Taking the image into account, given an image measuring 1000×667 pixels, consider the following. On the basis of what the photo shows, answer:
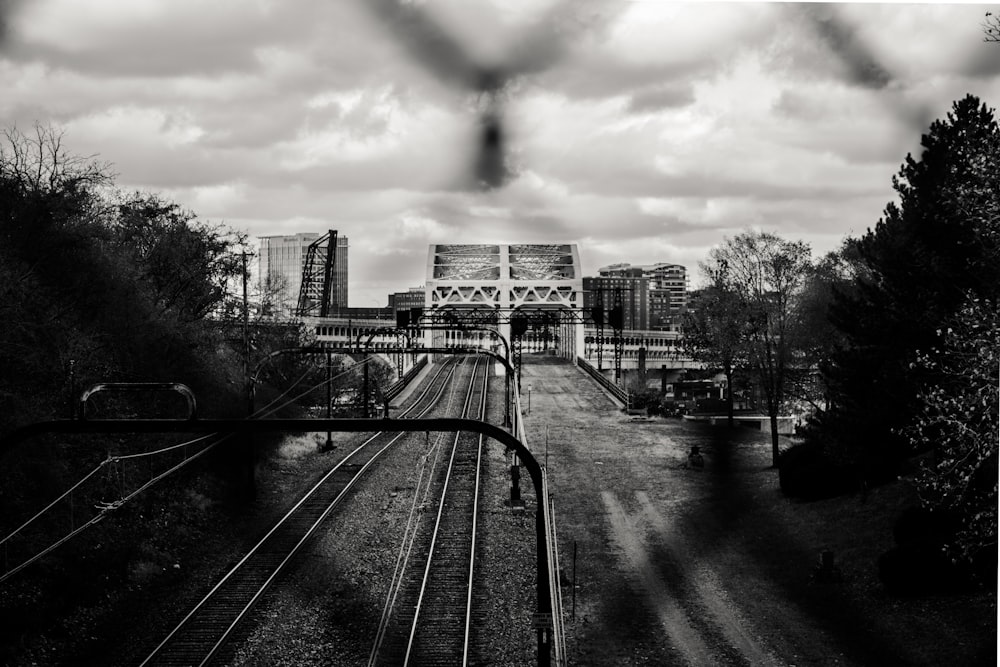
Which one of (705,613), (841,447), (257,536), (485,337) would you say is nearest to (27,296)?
(257,536)

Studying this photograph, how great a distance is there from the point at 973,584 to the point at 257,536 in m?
13.6

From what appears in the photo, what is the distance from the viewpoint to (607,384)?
47.8 meters

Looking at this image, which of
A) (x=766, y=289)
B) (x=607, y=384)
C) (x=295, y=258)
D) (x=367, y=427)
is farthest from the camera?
(x=295, y=258)

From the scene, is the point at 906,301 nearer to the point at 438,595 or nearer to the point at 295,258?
the point at 438,595

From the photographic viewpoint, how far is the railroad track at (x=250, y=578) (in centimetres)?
1145

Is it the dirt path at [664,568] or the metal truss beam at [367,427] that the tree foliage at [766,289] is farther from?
the metal truss beam at [367,427]

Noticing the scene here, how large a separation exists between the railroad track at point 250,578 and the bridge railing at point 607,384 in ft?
61.0

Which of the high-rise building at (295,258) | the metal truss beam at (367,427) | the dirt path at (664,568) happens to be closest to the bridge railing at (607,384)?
the dirt path at (664,568)

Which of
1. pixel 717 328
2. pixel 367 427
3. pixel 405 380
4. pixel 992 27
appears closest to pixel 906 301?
pixel 992 27

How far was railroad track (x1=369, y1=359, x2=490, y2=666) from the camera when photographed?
11.5m

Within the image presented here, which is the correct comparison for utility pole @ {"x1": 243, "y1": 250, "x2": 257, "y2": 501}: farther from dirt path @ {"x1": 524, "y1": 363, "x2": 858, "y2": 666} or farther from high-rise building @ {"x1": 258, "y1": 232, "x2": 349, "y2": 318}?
high-rise building @ {"x1": 258, "y1": 232, "x2": 349, "y2": 318}

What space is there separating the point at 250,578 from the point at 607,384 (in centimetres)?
3487

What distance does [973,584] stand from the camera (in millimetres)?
12695

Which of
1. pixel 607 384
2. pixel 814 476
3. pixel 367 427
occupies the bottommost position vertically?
pixel 814 476
